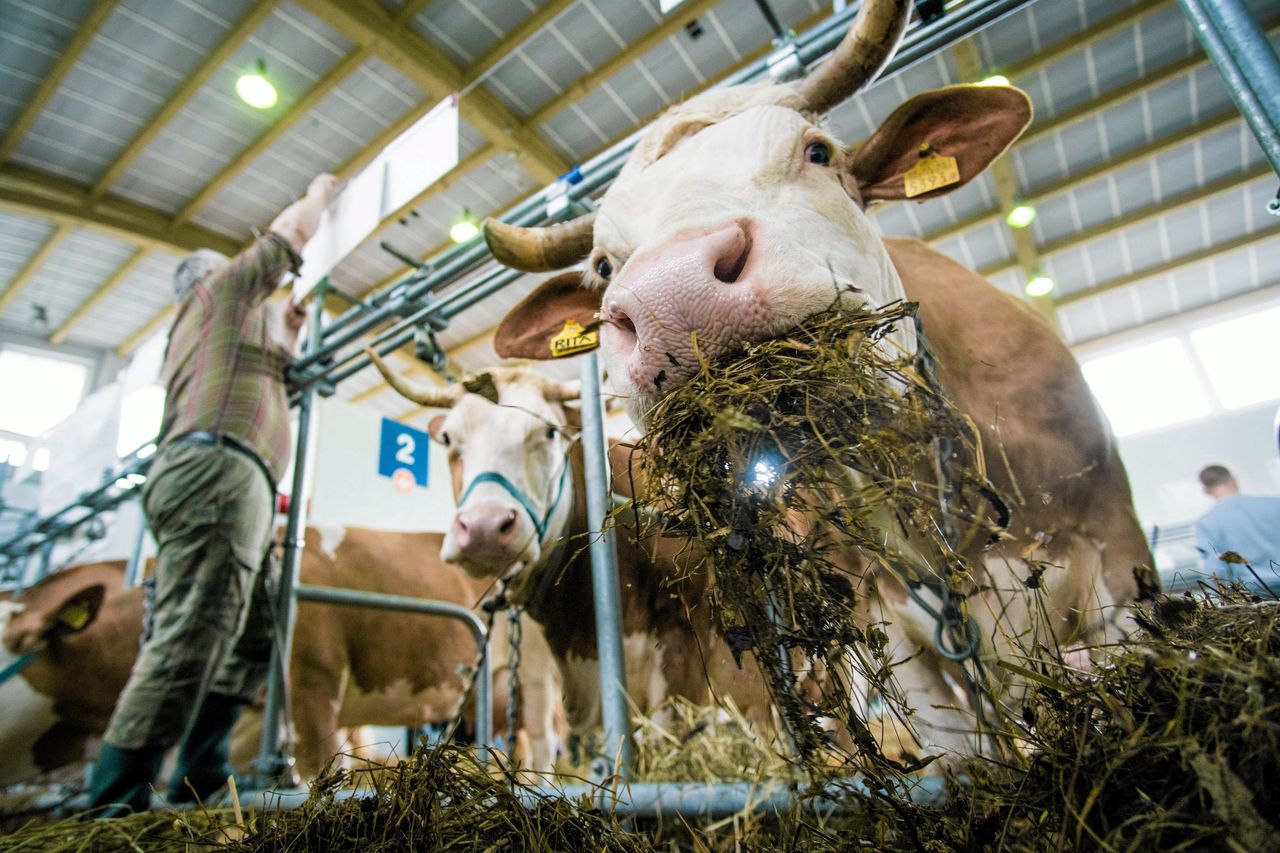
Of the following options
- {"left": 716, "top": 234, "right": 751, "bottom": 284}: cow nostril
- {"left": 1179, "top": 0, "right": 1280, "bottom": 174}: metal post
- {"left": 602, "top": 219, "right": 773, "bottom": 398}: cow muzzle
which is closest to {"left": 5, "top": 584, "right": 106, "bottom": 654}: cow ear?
{"left": 602, "top": 219, "right": 773, "bottom": 398}: cow muzzle

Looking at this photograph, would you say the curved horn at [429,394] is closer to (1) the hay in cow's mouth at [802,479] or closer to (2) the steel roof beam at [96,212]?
(1) the hay in cow's mouth at [802,479]

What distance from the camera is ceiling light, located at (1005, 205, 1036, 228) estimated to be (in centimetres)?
772

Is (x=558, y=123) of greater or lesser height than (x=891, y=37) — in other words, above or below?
above

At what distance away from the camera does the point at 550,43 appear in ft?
18.7

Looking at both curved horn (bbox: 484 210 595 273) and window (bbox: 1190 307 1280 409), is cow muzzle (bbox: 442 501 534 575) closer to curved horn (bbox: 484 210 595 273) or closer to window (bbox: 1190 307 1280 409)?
curved horn (bbox: 484 210 595 273)

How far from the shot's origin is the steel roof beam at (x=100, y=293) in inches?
360

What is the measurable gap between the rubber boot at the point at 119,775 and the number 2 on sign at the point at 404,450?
246 centimetres

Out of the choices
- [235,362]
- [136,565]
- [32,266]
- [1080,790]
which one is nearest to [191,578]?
[235,362]

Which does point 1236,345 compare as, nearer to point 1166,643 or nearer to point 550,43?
point 550,43

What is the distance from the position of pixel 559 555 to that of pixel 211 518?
1.31 meters

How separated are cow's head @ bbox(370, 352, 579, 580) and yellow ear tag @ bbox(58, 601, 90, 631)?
2.45 meters

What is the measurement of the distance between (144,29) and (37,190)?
3092 mm

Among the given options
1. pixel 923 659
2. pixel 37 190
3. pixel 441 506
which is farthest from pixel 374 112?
pixel 923 659

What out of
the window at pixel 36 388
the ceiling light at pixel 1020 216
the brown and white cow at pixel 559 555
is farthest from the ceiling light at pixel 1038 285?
the window at pixel 36 388
